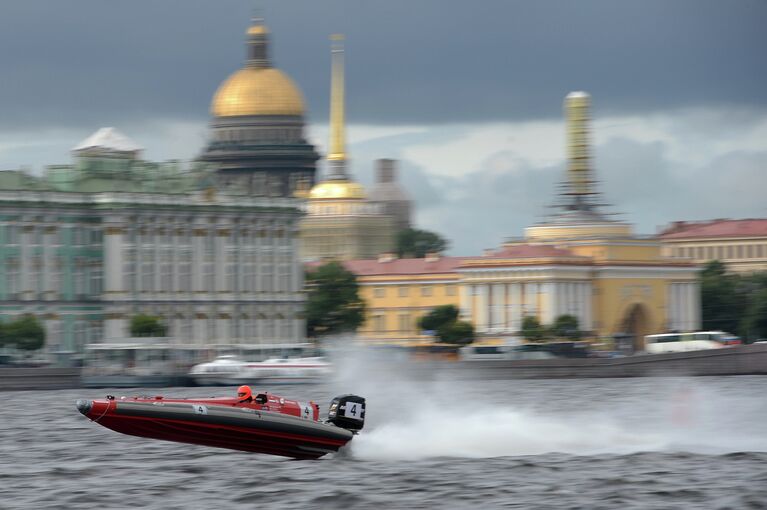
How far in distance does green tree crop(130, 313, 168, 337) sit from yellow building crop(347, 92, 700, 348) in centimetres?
2339

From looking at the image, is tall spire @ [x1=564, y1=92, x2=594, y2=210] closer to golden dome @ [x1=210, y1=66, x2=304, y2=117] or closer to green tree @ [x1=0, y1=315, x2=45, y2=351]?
golden dome @ [x1=210, y1=66, x2=304, y2=117]

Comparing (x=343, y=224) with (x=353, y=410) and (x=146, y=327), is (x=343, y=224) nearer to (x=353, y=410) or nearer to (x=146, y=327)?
(x=146, y=327)

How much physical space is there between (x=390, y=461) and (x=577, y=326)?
73.3 meters

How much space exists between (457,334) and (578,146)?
98.3ft

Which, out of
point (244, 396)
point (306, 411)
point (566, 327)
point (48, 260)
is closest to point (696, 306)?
point (566, 327)

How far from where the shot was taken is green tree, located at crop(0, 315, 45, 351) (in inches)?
3354

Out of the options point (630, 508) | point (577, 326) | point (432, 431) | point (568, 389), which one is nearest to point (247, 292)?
point (577, 326)

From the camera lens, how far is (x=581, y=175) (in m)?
129

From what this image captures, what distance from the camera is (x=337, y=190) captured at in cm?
15000

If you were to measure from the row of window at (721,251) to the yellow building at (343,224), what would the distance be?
74.1 ft

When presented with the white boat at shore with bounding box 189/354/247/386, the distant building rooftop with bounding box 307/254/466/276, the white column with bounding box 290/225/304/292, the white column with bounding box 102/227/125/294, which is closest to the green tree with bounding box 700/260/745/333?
the distant building rooftop with bounding box 307/254/466/276

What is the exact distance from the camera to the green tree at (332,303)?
10738 centimetres

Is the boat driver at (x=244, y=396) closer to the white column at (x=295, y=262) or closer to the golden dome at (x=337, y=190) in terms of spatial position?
the white column at (x=295, y=262)

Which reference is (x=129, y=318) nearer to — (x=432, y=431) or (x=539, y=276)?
(x=539, y=276)
